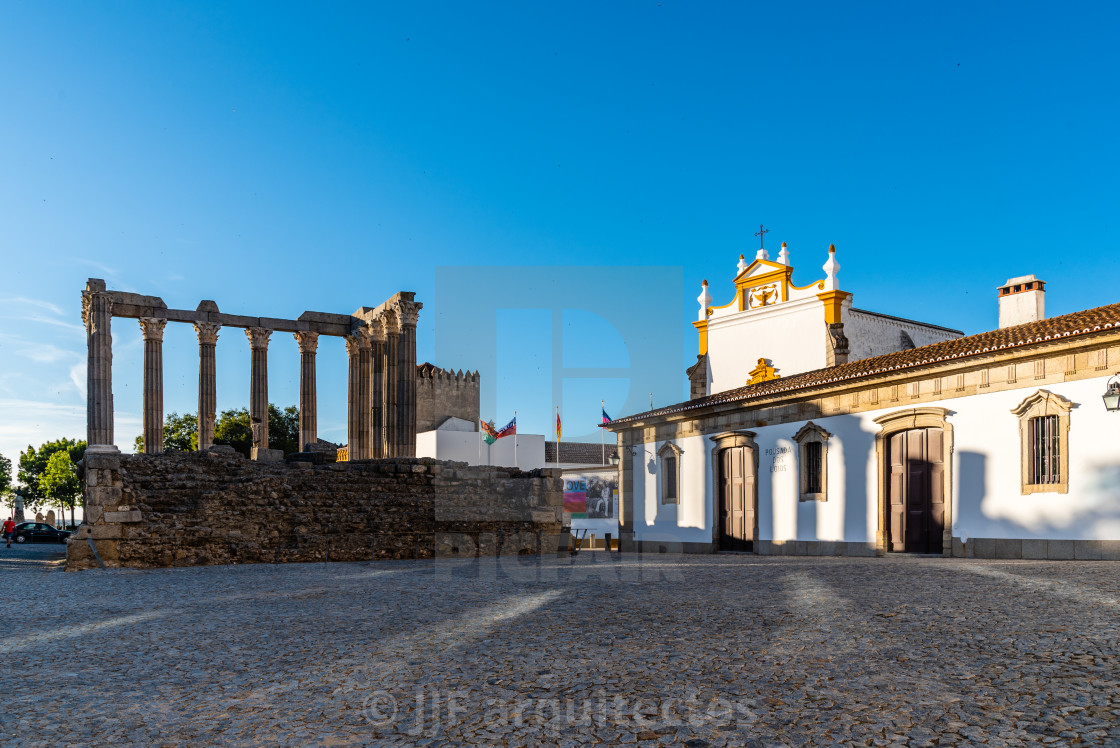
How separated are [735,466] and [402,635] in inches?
712

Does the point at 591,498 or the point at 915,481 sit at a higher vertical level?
the point at 915,481

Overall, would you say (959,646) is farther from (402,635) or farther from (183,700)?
(183,700)

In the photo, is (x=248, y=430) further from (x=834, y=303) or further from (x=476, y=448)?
(x=834, y=303)

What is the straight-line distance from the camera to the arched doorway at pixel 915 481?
61.1ft

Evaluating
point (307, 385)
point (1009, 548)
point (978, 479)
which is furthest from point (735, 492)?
point (307, 385)

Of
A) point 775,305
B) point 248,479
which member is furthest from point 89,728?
point 775,305

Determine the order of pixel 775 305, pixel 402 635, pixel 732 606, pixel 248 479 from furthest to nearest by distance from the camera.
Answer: pixel 775 305 → pixel 248 479 → pixel 732 606 → pixel 402 635

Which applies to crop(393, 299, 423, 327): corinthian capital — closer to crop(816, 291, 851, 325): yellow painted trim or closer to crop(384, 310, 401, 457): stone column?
crop(384, 310, 401, 457): stone column

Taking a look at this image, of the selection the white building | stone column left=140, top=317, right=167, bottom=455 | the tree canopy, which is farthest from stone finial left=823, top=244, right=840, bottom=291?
the tree canopy

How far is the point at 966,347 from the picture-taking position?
61.2 ft

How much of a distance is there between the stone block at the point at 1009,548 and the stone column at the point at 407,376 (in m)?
15.7

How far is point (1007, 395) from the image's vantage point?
56.7 ft

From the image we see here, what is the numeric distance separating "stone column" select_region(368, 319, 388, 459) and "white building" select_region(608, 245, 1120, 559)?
310 inches

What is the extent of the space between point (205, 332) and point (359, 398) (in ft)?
17.4
